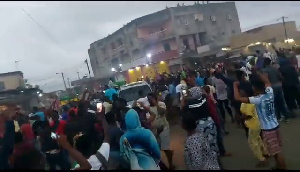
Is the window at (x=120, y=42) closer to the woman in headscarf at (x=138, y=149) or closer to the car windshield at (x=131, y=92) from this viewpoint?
the car windshield at (x=131, y=92)

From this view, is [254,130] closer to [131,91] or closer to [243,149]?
[243,149]

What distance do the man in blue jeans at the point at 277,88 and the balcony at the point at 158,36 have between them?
35088 millimetres

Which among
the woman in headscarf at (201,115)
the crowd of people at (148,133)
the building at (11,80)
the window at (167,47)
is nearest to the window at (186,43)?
the window at (167,47)

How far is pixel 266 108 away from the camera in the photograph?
17.7ft

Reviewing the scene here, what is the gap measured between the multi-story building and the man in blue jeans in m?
28.5

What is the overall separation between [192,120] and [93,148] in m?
Answer: 1.19

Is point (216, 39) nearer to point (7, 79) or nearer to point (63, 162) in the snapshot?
point (7, 79)

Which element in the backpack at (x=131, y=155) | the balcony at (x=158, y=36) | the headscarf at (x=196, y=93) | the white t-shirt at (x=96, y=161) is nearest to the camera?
the white t-shirt at (x=96, y=161)

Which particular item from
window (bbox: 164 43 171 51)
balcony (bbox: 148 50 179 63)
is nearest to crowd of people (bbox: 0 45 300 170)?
balcony (bbox: 148 50 179 63)

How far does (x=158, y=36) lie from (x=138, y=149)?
136ft

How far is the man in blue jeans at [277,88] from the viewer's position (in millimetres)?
8789

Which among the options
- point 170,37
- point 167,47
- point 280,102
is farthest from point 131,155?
point 167,47

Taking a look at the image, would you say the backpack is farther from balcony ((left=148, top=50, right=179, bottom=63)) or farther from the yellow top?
balcony ((left=148, top=50, right=179, bottom=63))

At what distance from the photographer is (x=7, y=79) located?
40.4 m
